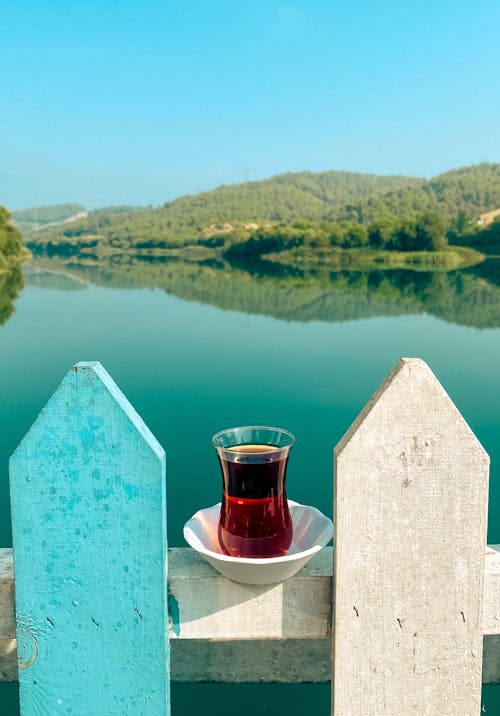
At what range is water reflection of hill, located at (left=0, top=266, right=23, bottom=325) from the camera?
83.9 ft

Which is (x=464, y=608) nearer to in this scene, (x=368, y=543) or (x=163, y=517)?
(x=368, y=543)

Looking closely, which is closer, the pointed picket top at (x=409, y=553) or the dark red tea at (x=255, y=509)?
the pointed picket top at (x=409, y=553)

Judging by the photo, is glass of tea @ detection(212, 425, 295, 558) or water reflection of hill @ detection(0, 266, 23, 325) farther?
water reflection of hill @ detection(0, 266, 23, 325)

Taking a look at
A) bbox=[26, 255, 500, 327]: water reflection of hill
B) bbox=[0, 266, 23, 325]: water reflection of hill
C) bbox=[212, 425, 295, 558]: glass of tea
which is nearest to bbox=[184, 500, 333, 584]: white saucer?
bbox=[212, 425, 295, 558]: glass of tea

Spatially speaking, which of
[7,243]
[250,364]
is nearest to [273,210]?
[7,243]

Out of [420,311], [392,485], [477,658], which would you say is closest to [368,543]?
[392,485]

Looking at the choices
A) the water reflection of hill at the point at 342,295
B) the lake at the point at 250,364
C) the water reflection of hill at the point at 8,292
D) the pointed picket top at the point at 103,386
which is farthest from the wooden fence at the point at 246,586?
the water reflection of hill at the point at 8,292

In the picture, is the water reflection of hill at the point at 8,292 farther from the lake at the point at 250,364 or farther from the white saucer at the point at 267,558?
the white saucer at the point at 267,558

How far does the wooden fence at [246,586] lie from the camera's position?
1.38 m

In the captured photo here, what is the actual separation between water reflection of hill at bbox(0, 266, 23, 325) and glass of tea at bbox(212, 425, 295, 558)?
2265cm

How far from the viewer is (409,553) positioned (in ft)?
4.74

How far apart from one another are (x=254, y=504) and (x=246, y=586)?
171 millimetres

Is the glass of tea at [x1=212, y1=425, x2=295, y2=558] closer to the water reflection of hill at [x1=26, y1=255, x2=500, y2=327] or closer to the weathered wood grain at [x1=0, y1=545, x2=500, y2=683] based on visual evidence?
the weathered wood grain at [x1=0, y1=545, x2=500, y2=683]

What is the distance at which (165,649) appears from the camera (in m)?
1.45
